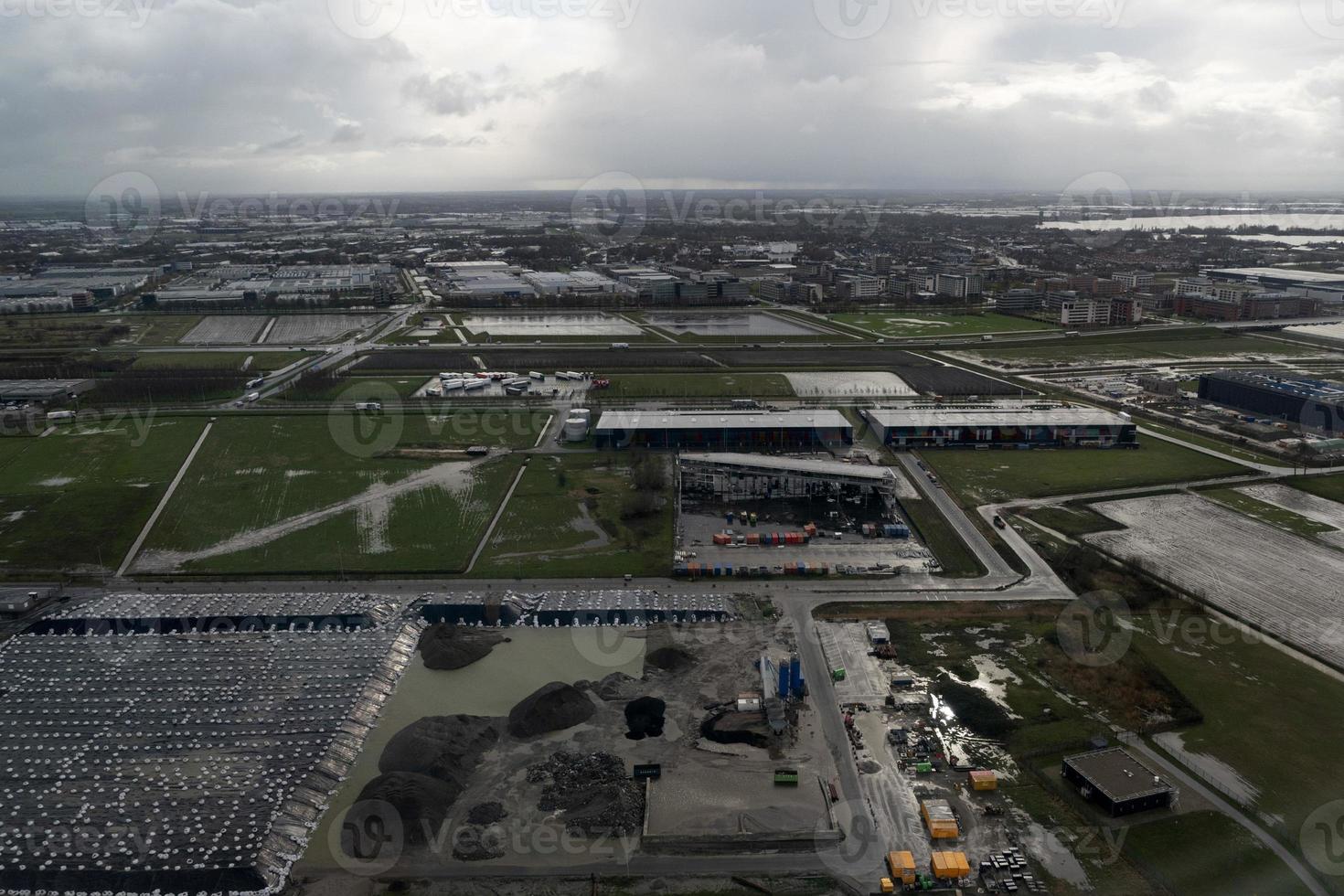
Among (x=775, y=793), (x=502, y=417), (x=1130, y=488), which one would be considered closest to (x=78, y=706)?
(x=775, y=793)

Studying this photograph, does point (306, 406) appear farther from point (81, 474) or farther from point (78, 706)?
point (78, 706)

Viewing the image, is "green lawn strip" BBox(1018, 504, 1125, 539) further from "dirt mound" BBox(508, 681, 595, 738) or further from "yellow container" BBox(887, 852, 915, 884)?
"dirt mound" BBox(508, 681, 595, 738)

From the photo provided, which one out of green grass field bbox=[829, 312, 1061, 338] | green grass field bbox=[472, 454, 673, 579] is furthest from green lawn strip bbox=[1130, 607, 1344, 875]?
green grass field bbox=[829, 312, 1061, 338]

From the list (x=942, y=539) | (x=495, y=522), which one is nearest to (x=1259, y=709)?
(x=942, y=539)

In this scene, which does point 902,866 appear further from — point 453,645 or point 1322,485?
point 1322,485

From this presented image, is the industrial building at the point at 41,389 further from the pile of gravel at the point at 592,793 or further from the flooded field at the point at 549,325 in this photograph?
the pile of gravel at the point at 592,793

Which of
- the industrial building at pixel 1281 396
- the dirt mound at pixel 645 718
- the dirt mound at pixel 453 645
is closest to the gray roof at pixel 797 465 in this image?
the dirt mound at pixel 453 645
